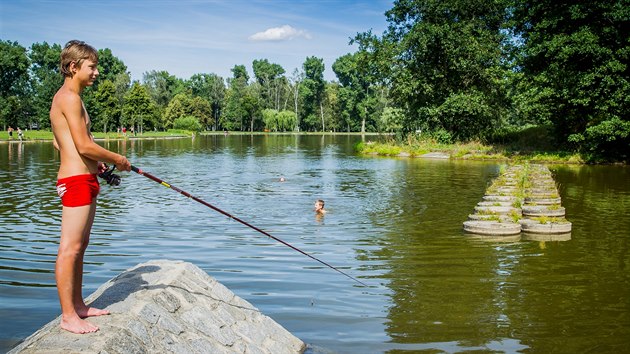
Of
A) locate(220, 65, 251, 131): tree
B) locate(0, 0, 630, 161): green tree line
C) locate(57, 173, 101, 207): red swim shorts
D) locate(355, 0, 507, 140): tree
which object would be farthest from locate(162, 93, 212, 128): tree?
locate(57, 173, 101, 207): red swim shorts

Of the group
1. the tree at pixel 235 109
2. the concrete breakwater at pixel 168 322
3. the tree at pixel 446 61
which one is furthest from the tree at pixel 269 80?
the concrete breakwater at pixel 168 322

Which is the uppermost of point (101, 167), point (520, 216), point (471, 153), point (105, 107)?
point (105, 107)

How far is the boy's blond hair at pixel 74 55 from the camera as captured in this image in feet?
15.5

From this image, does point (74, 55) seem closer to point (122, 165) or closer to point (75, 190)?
point (122, 165)

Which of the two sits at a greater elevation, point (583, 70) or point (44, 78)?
point (44, 78)

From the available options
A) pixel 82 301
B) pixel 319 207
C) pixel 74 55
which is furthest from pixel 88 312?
pixel 319 207

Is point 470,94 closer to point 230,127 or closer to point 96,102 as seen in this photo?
point 96,102

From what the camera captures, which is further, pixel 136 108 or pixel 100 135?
pixel 136 108

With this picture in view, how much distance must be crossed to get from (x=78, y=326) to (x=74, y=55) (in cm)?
213

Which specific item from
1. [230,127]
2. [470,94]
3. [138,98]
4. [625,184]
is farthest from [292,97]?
[625,184]

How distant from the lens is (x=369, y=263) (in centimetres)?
1100

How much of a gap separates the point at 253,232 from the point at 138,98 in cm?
8535

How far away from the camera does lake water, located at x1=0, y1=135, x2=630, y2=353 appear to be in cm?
730

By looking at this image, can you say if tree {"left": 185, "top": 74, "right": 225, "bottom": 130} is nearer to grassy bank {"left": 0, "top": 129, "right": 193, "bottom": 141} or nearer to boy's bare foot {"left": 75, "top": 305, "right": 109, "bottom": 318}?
grassy bank {"left": 0, "top": 129, "right": 193, "bottom": 141}
